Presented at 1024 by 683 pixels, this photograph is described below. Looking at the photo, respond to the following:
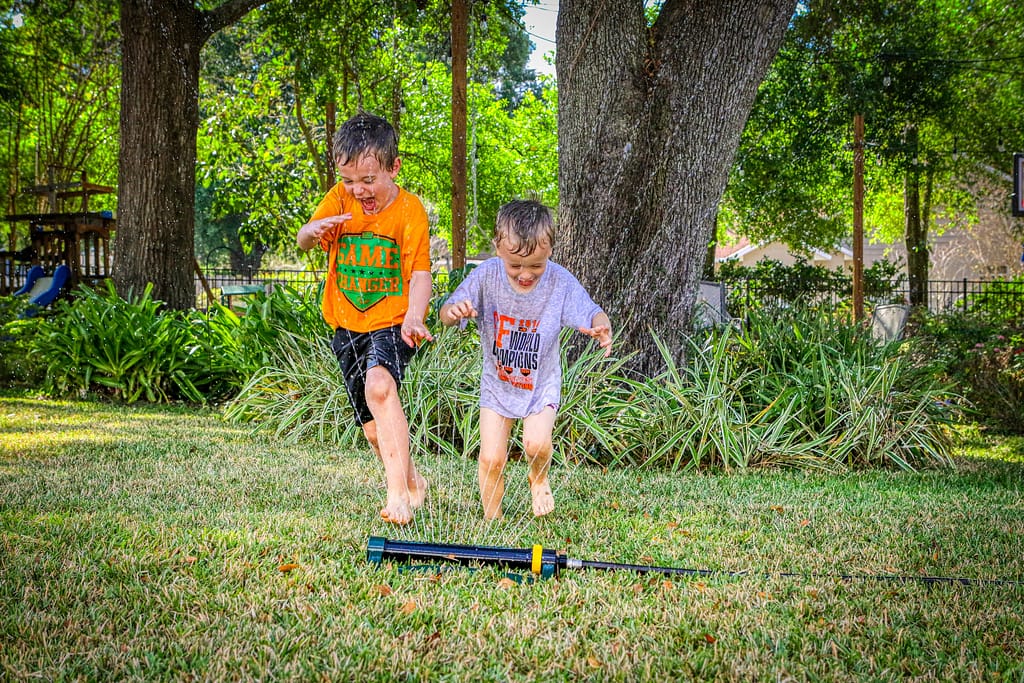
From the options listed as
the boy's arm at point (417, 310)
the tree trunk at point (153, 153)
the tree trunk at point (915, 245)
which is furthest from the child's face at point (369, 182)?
the tree trunk at point (915, 245)

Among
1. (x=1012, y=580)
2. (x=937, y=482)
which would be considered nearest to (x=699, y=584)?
(x=1012, y=580)

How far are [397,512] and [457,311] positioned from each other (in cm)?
86

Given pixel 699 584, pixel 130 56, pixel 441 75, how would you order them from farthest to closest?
pixel 441 75 → pixel 130 56 → pixel 699 584

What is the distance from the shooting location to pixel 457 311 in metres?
2.96

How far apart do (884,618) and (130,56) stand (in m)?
8.58

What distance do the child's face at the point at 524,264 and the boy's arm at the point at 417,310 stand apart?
0.31 meters

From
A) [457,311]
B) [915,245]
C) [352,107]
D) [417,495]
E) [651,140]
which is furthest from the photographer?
[915,245]

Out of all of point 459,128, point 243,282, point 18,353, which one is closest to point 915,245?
point 459,128

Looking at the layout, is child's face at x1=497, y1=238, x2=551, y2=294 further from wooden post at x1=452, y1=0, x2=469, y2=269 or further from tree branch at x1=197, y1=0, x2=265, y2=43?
tree branch at x1=197, y1=0, x2=265, y2=43

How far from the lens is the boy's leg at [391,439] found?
3268 millimetres

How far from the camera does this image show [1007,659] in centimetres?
209

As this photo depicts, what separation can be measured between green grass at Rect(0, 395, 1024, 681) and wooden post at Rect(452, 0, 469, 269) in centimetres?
288

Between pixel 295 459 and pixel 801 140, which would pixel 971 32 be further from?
pixel 295 459

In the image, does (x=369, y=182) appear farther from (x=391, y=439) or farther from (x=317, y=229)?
(x=391, y=439)
